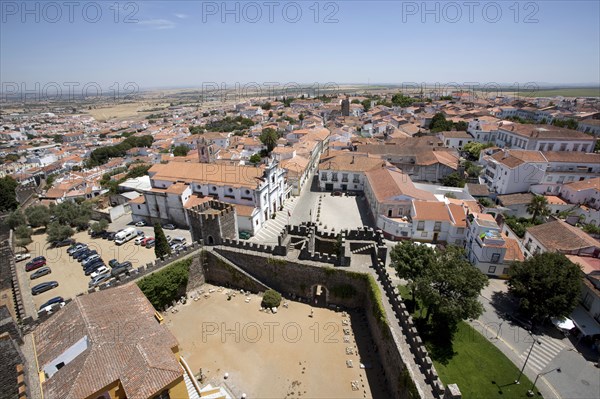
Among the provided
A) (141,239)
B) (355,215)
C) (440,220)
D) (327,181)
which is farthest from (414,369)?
(327,181)

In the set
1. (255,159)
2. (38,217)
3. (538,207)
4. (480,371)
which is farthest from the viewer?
(255,159)

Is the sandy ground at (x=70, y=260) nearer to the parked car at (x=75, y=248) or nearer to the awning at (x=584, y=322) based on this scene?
the parked car at (x=75, y=248)

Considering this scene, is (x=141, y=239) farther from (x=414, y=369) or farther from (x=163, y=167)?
(x=414, y=369)

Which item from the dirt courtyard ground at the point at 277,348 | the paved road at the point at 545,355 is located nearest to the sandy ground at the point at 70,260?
the dirt courtyard ground at the point at 277,348

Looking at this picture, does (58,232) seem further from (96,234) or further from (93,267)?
(93,267)

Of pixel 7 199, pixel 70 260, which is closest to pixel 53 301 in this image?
pixel 70 260

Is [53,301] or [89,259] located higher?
[89,259]

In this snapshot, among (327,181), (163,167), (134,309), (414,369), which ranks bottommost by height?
(414,369)
